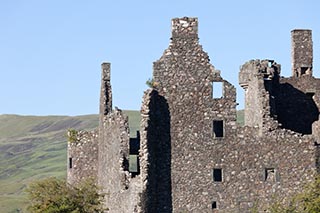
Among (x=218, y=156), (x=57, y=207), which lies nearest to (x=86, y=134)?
(x=57, y=207)

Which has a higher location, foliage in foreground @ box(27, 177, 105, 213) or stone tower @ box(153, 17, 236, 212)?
stone tower @ box(153, 17, 236, 212)

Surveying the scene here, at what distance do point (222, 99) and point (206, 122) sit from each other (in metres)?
1.64

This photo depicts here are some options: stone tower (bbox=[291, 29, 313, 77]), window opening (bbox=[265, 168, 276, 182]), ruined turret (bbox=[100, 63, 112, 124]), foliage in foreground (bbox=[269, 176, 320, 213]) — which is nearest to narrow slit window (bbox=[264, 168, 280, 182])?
window opening (bbox=[265, 168, 276, 182])

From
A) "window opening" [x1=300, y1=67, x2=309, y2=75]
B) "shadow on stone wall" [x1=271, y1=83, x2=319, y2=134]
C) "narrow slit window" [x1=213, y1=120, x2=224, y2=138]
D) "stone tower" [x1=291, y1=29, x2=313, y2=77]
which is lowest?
"narrow slit window" [x1=213, y1=120, x2=224, y2=138]

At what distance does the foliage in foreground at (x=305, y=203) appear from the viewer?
205 feet

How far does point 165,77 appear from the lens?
2483 inches

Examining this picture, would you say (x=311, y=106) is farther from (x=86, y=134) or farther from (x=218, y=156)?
(x=86, y=134)

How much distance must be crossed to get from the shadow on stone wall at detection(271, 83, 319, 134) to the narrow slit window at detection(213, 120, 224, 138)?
229 inches

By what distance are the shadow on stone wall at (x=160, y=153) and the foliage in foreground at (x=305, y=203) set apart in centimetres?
621

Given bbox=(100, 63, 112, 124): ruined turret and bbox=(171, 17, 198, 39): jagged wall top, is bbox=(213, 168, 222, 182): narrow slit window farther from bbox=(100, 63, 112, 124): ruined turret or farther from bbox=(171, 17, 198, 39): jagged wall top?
bbox=(100, 63, 112, 124): ruined turret

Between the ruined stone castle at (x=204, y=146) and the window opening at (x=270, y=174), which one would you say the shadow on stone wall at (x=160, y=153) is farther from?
the window opening at (x=270, y=174)

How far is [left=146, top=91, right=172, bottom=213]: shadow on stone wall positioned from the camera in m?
62.2

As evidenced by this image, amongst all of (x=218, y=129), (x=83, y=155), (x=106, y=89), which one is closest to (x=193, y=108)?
(x=218, y=129)

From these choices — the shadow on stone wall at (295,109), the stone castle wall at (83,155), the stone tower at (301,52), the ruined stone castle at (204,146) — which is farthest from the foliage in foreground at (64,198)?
the stone tower at (301,52)
